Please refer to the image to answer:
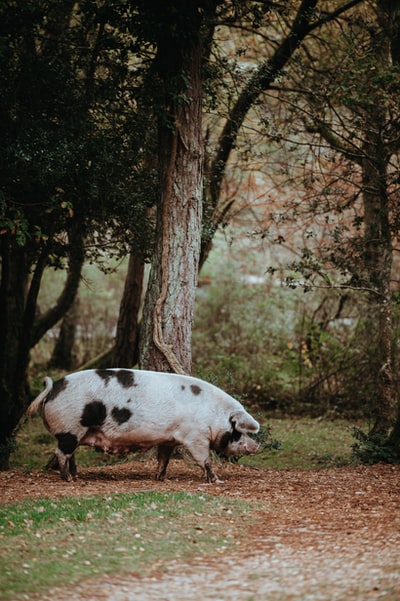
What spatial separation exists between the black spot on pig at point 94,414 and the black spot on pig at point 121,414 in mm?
111

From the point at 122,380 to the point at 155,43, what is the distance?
212 inches

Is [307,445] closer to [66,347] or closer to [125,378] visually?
[125,378]

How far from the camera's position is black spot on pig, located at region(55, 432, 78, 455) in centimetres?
948

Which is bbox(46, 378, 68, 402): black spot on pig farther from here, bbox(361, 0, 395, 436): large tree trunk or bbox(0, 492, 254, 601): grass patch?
bbox(361, 0, 395, 436): large tree trunk

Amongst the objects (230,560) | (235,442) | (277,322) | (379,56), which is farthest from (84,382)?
(277,322)

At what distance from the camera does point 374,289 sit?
13172 mm

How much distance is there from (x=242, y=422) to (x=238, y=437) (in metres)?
0.22

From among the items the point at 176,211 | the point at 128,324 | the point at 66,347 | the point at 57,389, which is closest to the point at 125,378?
the point at 57,389

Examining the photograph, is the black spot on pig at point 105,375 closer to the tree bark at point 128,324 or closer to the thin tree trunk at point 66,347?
the tree bark at point 128,324

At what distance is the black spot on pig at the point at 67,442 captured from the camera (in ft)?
31.1

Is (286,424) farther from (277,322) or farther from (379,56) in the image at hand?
(379,56)

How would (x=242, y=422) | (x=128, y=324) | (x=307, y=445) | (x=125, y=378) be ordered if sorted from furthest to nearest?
(x=128, y=324)
(x=307, y=445)
(x=242, y=422)
(x=125, y=378)

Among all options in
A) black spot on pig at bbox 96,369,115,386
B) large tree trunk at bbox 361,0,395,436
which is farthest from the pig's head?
large tree trunk at bbox 361,0,395,436

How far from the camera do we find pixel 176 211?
11.3 meters
